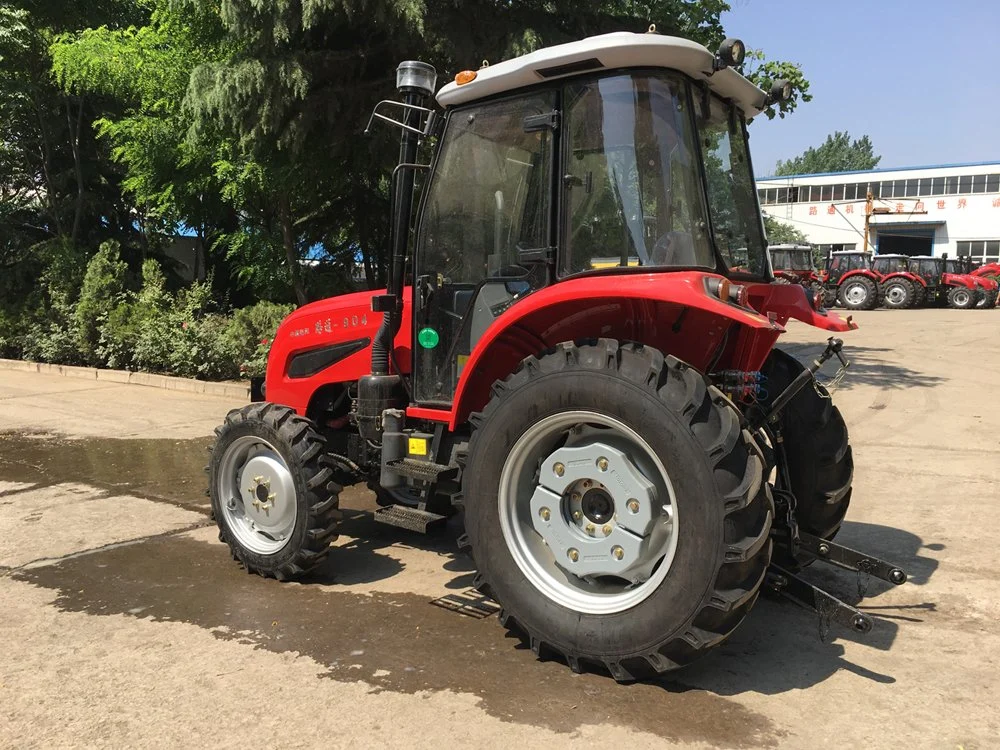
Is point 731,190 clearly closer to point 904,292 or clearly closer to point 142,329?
point 142,329

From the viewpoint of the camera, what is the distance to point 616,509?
3.37 metres

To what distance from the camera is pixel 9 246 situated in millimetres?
17141

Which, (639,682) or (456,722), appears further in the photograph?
(639,682)

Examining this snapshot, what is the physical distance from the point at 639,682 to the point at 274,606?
1.92m

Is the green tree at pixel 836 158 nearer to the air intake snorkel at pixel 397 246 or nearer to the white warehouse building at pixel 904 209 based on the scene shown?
the white warehouse building at pixel 904 209

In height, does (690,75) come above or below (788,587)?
above

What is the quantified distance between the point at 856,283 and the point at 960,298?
387 cm

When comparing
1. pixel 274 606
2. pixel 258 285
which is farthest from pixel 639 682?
pixel 258 285

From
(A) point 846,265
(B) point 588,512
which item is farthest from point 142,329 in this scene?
(A) point 846,265

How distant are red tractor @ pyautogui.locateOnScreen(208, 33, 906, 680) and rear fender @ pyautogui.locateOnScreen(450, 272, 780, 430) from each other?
0.04 ft

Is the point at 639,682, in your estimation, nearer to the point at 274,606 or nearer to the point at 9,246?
the point at 274,606

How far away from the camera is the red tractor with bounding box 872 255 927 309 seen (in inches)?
1157

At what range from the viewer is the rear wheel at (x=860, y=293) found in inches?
1156

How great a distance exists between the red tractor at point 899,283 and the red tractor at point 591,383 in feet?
92.9
